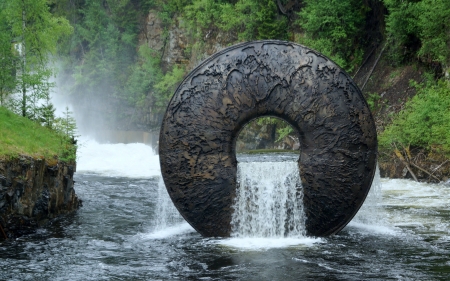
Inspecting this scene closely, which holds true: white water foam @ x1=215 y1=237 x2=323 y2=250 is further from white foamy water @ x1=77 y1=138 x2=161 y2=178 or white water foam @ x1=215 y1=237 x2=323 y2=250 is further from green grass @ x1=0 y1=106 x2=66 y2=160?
white foamy water @ x1=77 y1=138 x2=161 y2=178

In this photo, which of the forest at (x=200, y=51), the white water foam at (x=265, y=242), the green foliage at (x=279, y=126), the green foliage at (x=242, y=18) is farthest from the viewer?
the green foliage at (x=242, y=18)

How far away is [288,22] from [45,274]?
1989cm

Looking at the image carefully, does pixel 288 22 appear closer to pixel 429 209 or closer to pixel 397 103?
pixel 397 103

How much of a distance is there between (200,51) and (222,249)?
23103 mm

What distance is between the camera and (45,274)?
7457 mm

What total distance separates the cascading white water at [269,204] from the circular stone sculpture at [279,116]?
13 cm

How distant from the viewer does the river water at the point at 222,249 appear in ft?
24.4

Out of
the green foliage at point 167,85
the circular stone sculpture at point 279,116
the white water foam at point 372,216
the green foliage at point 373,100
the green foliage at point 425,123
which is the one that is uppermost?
the green foliage at point 167,85

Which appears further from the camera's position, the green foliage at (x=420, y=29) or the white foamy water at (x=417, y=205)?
the green foliage at (x=420, y=29)

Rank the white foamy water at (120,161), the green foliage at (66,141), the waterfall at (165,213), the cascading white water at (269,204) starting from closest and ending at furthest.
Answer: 1. the cascading white water at (269,204)
2. the waterfall at (165,213)
3. the green foliage at (66,141)
4. the white foamy water at (120,161)

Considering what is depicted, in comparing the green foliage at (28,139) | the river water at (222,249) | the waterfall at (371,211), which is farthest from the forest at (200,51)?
the waterfall at (371,211)

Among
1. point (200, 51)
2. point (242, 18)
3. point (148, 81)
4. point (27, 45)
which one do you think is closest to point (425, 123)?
point (27, 45)

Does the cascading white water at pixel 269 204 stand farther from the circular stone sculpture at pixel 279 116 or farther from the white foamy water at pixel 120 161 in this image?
the white foamy water at pixel 120 161

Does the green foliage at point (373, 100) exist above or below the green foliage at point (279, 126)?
above
